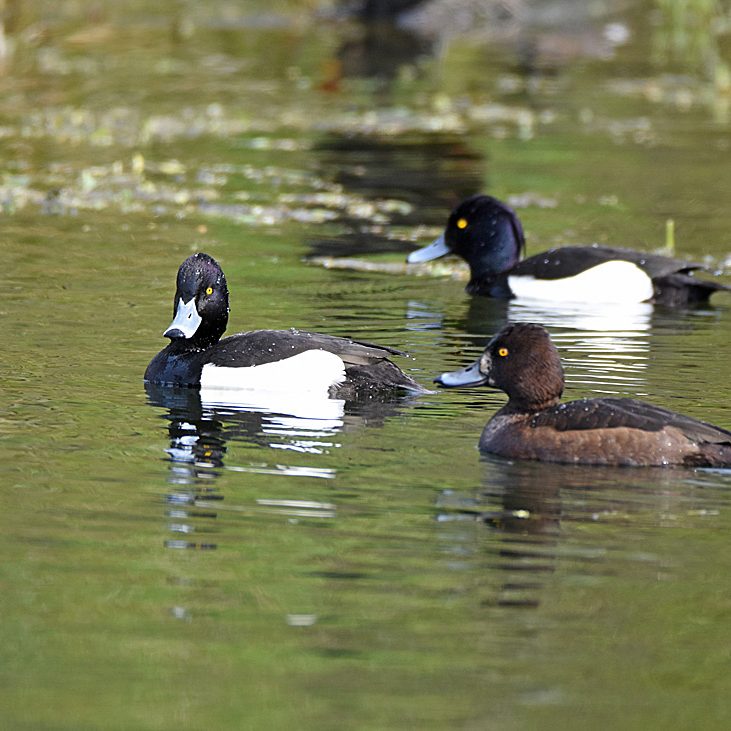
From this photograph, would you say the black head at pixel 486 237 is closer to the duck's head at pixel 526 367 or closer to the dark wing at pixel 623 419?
the duck's head at pixel 526 367

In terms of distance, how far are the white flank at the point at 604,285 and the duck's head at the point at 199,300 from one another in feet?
13.6

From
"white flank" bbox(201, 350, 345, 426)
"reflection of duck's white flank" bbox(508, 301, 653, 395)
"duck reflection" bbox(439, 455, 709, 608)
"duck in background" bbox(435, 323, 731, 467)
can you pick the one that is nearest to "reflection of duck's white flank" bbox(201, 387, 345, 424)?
"white flank" bbox(201, 350, 345, 426)

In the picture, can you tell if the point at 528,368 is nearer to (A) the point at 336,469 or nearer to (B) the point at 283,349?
(A) the point at 336,469

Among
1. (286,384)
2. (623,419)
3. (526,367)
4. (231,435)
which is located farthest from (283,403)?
(623,419)

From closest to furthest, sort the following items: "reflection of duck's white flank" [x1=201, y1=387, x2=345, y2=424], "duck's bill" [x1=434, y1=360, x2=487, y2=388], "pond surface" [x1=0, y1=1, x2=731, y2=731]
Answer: "pond surface" [x1=0, y1=1, x2=731, y2=731] < "duck's bill" [x1=434, y1=360, x2=487, y2=388] < "reflection of duck's white flank" [x1=201, y1=387, x2=345, y2=424]

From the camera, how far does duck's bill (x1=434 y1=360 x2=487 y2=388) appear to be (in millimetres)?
9320

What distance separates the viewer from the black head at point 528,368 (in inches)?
355

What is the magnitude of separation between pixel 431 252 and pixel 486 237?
0.50 m

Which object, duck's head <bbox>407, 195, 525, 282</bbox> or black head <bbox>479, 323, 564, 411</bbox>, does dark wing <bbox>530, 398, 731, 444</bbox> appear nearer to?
black head <bbox>479, 323, 564, 411</bbox>

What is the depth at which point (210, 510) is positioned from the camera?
25.4 ft

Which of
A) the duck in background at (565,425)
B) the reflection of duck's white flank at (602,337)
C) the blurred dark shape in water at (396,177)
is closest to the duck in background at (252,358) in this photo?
the duck in background at (565,425)

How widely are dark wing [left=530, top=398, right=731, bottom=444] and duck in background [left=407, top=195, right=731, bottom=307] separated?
5.28 meters

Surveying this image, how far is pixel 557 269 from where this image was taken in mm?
14203

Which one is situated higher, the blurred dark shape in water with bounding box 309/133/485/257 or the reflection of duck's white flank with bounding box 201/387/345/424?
the blurred dark shape in water with bounding box 309/133/485/257
